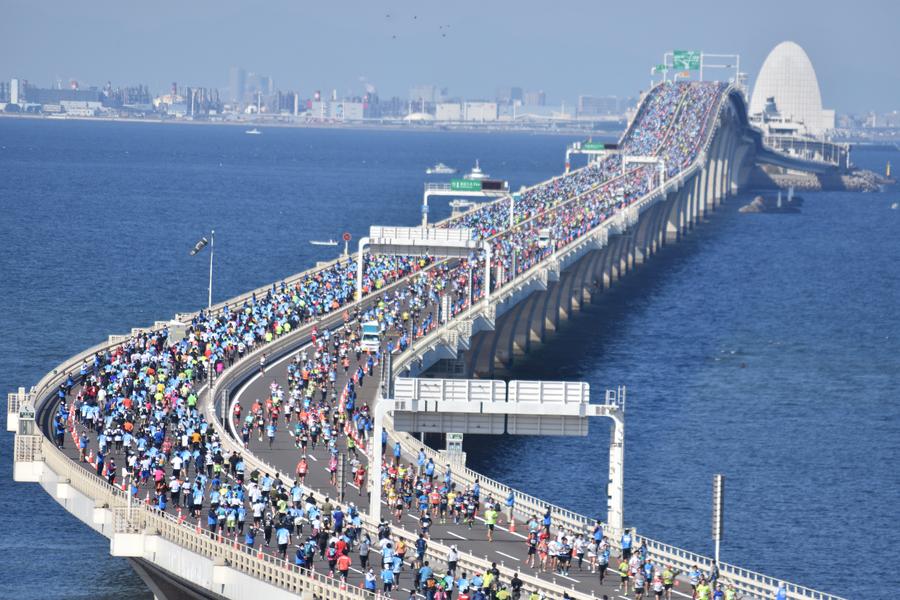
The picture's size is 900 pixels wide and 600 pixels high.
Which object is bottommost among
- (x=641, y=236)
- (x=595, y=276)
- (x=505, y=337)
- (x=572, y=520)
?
(x=595, y=276)

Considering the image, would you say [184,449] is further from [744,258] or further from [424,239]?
[744,258]

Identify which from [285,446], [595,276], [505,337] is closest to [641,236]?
[595,276]

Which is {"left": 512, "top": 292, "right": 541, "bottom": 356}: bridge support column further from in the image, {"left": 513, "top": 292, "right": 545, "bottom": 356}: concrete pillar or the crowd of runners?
the crowd of runners

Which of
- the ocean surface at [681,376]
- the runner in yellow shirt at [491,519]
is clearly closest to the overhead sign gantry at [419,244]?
the ocean surface at [681,376]

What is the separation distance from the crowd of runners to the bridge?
0.33 feet

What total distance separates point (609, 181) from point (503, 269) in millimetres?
73753

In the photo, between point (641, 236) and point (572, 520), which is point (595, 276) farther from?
point (572, 520)

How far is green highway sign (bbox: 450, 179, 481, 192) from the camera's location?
131 meters

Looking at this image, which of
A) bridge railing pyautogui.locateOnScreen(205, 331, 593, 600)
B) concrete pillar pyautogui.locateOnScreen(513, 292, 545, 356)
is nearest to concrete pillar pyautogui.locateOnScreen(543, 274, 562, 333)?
concrete pillar pyautogui.locateOnScreen(513, 292, 545, 356)

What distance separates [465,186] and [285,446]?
68852 millimetres

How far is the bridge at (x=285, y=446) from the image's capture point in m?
49.3

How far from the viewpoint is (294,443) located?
64562 mm

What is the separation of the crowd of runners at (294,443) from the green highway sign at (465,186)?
28897 mm

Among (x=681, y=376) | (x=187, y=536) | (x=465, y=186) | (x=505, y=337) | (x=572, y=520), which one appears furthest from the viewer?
(x=465, y=186)
